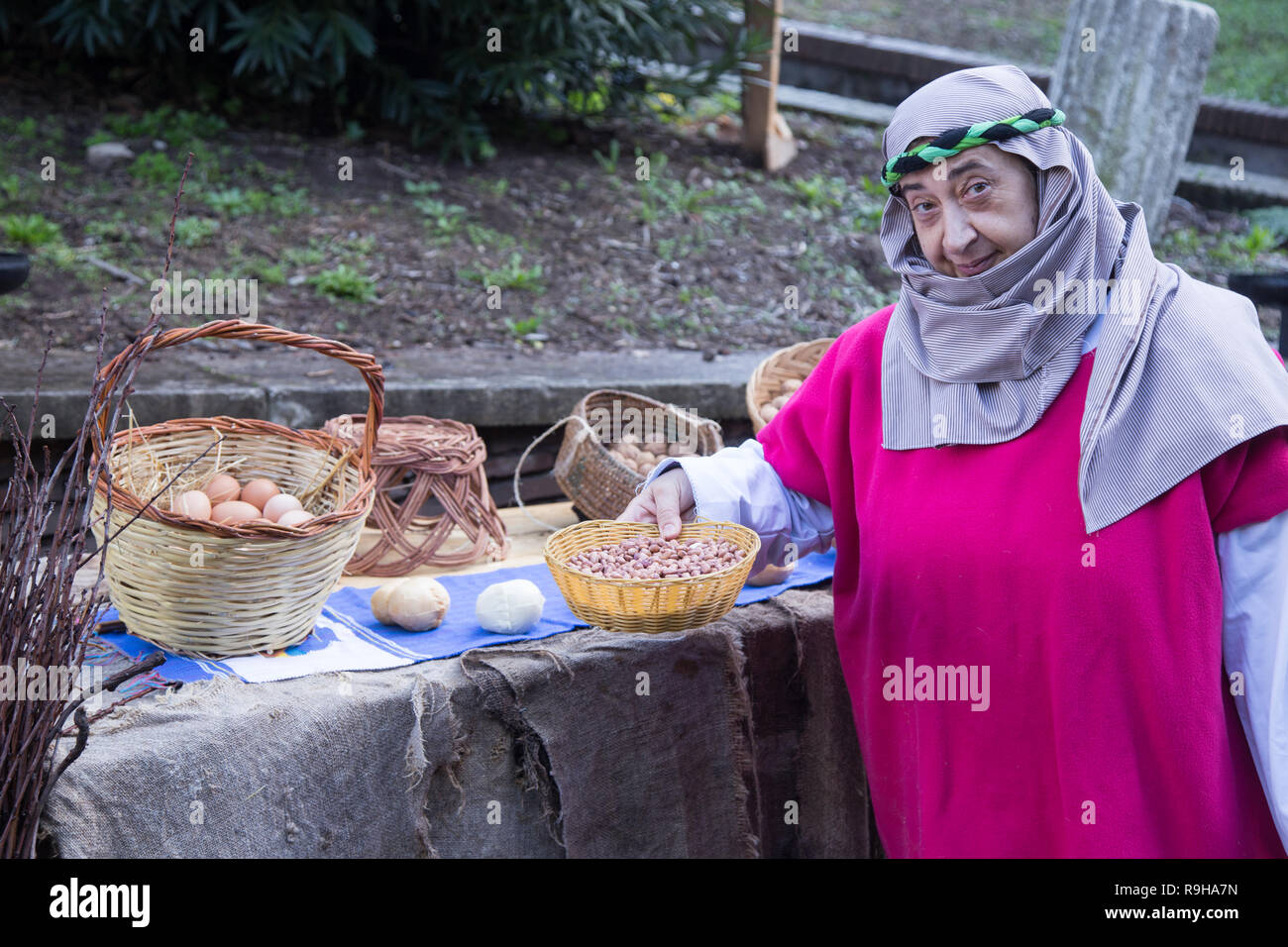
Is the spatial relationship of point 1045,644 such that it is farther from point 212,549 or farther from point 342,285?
point 342,285

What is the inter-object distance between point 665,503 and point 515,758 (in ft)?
1.89

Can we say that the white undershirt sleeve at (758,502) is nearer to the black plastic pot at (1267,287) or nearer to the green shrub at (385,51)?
the black plastic pot at (1267,287)

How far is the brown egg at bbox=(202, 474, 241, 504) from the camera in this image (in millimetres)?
2217

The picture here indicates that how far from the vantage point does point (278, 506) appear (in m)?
2.19

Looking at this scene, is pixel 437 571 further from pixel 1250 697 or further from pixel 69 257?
pixel 69 257

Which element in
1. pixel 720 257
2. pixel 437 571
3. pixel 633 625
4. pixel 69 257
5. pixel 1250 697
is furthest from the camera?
pixel 720 257

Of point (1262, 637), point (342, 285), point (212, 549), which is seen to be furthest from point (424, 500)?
point (342, 285)

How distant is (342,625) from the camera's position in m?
2.35

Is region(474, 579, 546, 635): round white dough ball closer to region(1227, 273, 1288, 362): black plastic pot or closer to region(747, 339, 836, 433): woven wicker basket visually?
region(747, 339, 836, 433): woven wicker basket

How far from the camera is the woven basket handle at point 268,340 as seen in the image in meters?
1.82

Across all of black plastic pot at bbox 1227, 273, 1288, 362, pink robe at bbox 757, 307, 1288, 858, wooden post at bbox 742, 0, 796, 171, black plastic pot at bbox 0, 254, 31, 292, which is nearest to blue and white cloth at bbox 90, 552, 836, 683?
pink robe at bbox 757, 307, 1288, 858

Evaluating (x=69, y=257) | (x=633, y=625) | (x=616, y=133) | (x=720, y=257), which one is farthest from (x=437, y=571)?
(x=616, y=133)

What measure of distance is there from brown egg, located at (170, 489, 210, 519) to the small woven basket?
Result: 528 mm
